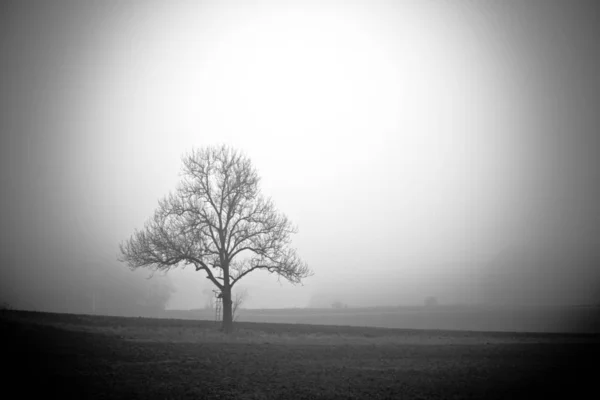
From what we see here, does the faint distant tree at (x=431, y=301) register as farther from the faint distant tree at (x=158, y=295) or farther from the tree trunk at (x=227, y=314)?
the tree trunk at (x=227, y=314)

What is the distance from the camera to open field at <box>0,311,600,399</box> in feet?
40.4

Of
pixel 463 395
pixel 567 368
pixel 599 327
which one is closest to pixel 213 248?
pixel 463 395

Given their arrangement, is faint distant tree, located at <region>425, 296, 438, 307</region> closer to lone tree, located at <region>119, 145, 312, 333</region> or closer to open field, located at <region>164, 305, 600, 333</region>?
open field, located at <region>164, 305, 600, 333</region>

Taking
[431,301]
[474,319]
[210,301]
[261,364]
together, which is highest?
[261,364]

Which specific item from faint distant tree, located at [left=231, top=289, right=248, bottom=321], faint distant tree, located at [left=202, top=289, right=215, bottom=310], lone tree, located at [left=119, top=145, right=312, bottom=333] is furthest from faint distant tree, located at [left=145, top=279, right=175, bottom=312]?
lone tree, located at [left=119, top=145, right=312, bottom=333]

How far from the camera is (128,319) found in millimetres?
26578

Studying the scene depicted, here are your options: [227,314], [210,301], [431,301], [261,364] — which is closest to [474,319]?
[431,301]

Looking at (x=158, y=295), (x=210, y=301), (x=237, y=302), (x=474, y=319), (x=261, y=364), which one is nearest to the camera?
(x=261, y=364)

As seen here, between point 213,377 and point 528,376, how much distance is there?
16.2 meters

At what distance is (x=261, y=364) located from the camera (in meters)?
17.1

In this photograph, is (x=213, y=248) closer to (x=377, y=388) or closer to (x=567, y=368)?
(x=377, y=388)

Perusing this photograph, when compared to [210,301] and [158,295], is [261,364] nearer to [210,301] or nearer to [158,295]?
[158,295]

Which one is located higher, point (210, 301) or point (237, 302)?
point (237, 302)

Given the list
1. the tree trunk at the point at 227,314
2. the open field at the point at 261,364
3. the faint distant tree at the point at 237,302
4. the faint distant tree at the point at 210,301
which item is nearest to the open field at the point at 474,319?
the faint distant tree at the point at 237,302
